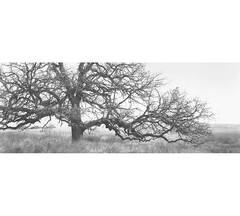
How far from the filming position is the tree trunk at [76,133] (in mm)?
5496

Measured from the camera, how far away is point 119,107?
559cm

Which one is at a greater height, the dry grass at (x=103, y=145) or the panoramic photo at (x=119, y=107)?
the panoramic photo at (x=119, y=107)

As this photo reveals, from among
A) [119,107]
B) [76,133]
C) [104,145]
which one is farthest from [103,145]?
[119,107]

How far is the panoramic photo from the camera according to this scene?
5.47m

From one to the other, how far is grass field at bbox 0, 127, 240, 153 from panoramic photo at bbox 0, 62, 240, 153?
11 millimetres

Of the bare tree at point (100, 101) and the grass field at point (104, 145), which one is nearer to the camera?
the grass field at point (104, 145)

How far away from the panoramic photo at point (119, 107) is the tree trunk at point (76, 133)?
0.04 ft
